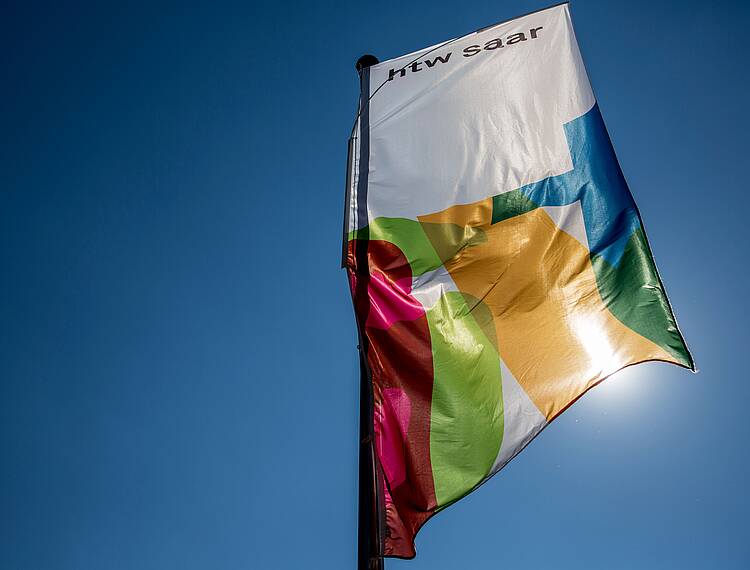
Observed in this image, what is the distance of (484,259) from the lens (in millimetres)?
5371

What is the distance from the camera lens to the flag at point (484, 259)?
4516 millimetres

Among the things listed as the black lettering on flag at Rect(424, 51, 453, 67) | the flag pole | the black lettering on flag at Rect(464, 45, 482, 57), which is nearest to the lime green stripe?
the flag pole

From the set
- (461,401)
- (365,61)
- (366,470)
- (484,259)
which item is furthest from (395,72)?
(366,470)

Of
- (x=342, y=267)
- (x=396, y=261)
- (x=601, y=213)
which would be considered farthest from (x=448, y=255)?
(x=601, y=213)

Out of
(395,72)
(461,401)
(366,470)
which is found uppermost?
(395,72)

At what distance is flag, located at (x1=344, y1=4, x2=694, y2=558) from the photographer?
4516 millimetres

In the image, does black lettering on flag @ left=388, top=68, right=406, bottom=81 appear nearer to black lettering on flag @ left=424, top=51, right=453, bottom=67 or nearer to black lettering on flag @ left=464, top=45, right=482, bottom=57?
black lettering on flag @ left=424, top=51, right=453, bottom=67

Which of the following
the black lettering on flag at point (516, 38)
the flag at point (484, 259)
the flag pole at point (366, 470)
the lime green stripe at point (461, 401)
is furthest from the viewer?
the black lettering on flag at point (516, 38)

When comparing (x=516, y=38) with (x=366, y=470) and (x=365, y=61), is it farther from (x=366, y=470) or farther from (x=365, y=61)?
(x=366, y=470)

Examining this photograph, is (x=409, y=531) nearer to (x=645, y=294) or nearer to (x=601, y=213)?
(x=645, y=294)

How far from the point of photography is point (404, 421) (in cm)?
446

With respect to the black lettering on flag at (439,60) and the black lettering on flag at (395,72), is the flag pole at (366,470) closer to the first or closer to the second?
the black lettering on flag at (395,72)

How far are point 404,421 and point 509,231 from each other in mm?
1957

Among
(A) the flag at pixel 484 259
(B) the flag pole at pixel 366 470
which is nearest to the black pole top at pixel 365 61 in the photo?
(A) the flag at pixel 484 259
